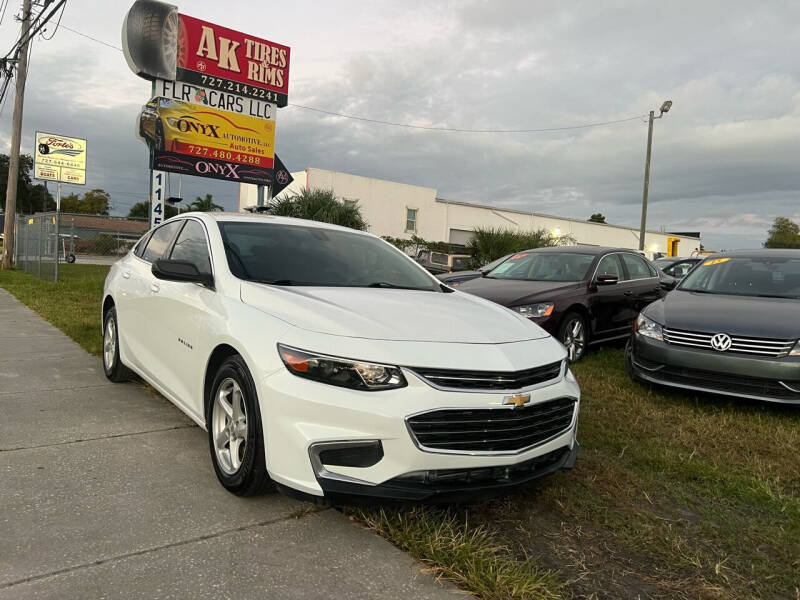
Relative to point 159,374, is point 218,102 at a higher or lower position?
higher

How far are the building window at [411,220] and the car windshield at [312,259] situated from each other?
2826cm

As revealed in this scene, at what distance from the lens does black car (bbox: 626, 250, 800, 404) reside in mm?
4711

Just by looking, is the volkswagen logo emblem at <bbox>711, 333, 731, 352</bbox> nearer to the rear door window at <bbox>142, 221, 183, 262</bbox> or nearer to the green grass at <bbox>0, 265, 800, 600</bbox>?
the green grass at <bbox>0, 265, 800, 600</bbox>

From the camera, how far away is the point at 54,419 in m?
4.29

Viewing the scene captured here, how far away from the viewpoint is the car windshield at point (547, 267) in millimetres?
7621

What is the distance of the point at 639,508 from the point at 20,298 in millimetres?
12550

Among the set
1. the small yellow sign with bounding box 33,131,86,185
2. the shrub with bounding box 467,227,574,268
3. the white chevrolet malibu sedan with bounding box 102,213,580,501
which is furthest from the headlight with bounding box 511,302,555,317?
the small yellow sign with bounding box 33,131,86,185

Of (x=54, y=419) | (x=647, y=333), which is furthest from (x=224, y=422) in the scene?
(x=647, y=333)

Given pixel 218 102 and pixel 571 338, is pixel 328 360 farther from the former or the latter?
pixel 218 102

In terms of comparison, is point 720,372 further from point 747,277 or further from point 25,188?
point 25,188

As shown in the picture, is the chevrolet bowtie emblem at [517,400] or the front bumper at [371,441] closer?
the front bumper at [371,441]

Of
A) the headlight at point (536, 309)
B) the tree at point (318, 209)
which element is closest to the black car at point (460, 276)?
the headlight at point (536, 309)

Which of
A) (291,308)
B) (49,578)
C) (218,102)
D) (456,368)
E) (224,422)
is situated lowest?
(49,578)

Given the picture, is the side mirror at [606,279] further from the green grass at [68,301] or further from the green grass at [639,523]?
the green grass at [68,301]
